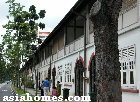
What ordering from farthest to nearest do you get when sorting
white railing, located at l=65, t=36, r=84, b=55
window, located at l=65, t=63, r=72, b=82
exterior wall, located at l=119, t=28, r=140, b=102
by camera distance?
window, located at l=65, t=63, r=72, b=82 → white railing, located at l=65, t=36, r=84, b=55 → exterior wall, located at l=119, t=28, r=140, b=102

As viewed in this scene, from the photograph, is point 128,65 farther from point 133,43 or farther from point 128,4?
point 128,4

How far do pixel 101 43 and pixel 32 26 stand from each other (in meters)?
33.8

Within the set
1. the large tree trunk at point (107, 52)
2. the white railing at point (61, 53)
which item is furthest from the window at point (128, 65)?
the white railing at point (61, 53)

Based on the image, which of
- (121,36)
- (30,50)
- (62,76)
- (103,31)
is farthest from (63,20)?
(103,31)

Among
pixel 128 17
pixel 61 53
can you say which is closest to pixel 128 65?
pixel 128 17

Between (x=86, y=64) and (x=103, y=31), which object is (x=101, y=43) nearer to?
(x=103, y=31)

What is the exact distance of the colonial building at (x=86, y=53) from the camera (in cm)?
1552

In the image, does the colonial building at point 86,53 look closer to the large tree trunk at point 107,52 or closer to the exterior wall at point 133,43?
the exterior wall at point 133,43

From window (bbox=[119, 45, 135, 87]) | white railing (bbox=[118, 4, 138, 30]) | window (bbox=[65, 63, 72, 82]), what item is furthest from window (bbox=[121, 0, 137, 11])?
window (bbox=[65, 63, 72, 82])

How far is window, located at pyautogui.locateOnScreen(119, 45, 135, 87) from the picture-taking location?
15824mm

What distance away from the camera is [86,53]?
2375cm

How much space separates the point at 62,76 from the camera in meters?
33.3

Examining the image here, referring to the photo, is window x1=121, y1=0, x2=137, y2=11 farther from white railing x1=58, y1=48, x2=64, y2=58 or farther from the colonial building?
white railing x1=58, y1=48, x2=64, y2=58

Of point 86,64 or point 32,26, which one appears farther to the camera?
point 32,26
